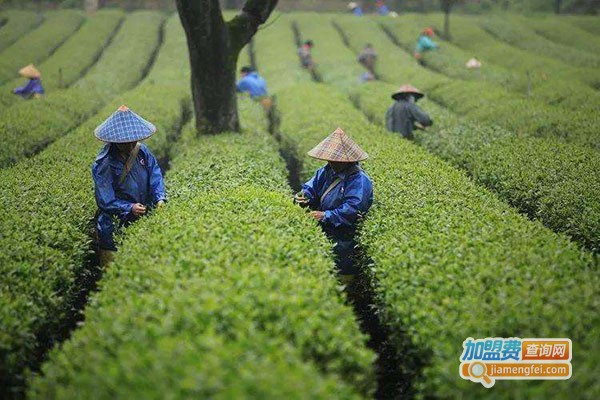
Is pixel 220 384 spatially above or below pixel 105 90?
above

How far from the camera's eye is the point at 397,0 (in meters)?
45.2

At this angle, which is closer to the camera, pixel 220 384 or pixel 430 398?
pixel 220 384

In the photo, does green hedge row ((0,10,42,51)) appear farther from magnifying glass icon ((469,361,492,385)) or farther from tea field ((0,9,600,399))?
magnifying glass icon ((469,361,492,385))

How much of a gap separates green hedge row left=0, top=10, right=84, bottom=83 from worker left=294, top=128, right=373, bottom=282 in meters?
19.7

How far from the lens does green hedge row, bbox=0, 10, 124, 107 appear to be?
19.9 meters

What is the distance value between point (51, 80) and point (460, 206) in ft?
63.6

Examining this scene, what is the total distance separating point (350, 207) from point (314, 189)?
850 mm

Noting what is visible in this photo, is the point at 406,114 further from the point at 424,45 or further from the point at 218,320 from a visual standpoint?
the point at 424,45

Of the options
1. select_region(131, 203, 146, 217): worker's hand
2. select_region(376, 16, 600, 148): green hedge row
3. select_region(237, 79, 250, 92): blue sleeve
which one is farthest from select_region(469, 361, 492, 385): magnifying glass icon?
select_region(237, 79, 250, 92): blue sleeve

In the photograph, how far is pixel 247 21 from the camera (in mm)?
10789

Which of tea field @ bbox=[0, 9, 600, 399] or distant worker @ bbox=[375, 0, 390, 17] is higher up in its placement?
tea field @ bbox=[0, 9, 600, 399]

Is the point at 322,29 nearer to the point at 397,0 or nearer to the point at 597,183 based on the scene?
the point at 397,0

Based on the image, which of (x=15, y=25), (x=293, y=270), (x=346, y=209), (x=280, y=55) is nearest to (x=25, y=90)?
(x=346, y=209)

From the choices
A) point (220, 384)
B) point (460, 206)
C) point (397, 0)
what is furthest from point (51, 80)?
point (397, 0)
